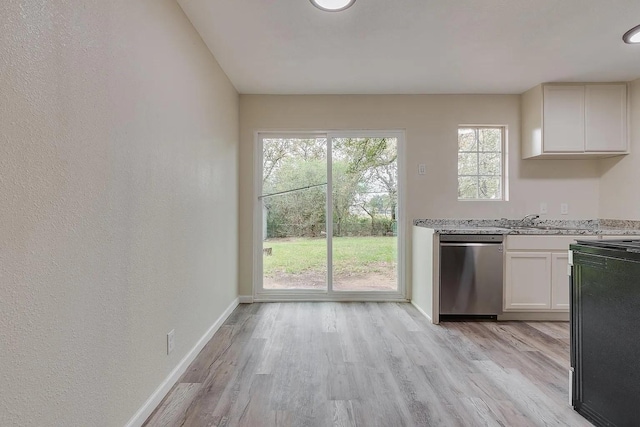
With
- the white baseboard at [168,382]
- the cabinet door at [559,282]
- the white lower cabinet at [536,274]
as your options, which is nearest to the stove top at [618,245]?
the white lower cabinet at [536,274]

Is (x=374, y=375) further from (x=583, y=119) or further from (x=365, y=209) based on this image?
(x=583, y=119)

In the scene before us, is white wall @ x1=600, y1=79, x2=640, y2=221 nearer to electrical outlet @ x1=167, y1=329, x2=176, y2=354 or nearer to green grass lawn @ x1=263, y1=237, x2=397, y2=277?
green grass lawn @ x1=263, y1=237, x2=397, y2=277

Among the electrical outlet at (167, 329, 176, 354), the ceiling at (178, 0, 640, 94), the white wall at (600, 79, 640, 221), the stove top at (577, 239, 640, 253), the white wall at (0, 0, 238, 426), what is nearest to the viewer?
the white wall at (0, 0, 238, 426)

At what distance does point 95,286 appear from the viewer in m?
1.30

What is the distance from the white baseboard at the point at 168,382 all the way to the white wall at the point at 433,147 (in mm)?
1210

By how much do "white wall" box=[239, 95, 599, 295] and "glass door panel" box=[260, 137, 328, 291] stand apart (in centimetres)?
20

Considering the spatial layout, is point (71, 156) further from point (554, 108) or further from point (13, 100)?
point (554, 108)

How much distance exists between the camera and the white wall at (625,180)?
3.36 m

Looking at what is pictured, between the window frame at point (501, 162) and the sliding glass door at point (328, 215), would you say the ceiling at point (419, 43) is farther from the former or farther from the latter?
the sliding glass door at point (328, 215)

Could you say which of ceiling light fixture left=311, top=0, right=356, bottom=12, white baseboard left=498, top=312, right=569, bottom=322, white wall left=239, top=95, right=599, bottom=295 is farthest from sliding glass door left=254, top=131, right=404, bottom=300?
ceiling light fixture left=311, top=0, right=356, bottom=12

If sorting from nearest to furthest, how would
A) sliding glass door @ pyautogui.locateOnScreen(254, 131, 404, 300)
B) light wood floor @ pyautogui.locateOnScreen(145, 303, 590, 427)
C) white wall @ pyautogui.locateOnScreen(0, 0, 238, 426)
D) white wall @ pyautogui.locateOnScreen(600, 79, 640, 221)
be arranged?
white wall @ pyautogui.locateOnScreen(0, 0, 238, 426), light wood floor @ pyautogui.locateOnScreen(145, 303, 590, 427), white wall @ pyautogui.locateOnScreen(600, 79, 640, 221), sliding glass door @ pyautogui.locateOnScreen(254, 131, 404, 300)

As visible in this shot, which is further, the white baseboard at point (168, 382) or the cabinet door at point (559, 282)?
the cabinet door at point (559, 282)

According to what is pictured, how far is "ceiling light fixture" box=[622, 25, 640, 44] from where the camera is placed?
222cm

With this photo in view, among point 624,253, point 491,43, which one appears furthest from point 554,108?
point 624,253
